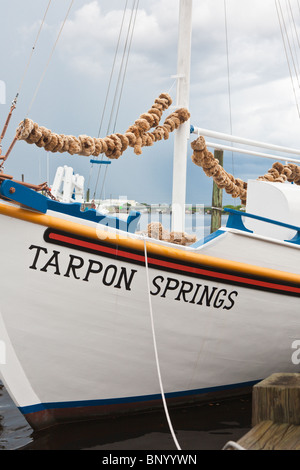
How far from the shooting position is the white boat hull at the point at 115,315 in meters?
4.61

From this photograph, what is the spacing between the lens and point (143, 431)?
5.16 metres

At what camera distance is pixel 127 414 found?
17.6 ft

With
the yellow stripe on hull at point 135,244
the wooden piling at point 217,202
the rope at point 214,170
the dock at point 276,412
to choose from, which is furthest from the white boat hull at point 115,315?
the wooden piling at point 217,202

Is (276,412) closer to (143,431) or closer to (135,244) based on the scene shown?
(143,431)

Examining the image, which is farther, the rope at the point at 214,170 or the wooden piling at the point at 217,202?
the wooden piling at the point at 217,202

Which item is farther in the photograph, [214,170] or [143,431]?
[214,170]

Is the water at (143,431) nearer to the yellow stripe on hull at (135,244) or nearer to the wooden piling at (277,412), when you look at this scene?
the yellow stripe on hull at (135,244)

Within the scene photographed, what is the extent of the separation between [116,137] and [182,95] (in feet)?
6.15

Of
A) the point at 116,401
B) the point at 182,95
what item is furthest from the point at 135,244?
the point at 182,95

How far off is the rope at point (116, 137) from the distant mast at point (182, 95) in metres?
0.22

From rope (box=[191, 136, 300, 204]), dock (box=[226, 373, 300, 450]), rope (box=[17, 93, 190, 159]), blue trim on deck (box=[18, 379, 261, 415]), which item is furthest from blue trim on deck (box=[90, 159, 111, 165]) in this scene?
dock (box=[226, 373, 300, 450])

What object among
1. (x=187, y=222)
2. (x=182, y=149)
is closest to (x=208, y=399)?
(x=187, y=222)

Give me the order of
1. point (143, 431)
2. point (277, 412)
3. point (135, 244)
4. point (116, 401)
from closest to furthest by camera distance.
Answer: point (277, 412)
point (135, 244)
point (143, 431)
point (116, 401)

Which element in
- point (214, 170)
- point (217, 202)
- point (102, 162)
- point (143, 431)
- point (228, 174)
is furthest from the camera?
point (217, 202)
